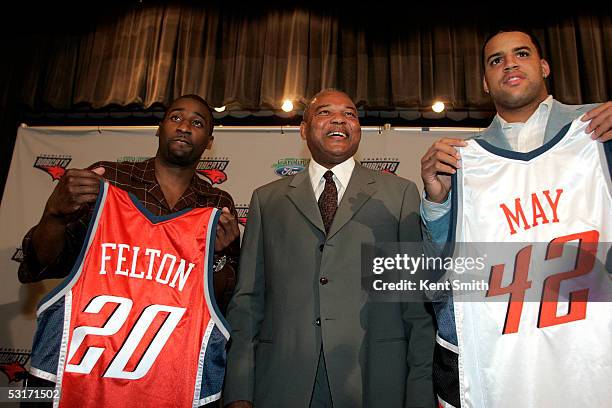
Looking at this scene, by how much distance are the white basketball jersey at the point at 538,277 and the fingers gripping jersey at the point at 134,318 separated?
87cm

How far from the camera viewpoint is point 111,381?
145 centimetres

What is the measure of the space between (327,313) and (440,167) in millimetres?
638

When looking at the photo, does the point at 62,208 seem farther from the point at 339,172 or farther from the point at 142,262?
the point at 339,172

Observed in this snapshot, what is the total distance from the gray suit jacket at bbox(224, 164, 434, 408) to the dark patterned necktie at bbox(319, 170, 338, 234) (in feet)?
0.14

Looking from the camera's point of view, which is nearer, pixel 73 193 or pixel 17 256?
pixel 73 193

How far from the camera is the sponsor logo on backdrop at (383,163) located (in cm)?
323

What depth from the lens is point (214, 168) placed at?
3.30 metres

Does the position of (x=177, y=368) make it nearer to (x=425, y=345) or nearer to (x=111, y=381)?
(x=111, y=381)

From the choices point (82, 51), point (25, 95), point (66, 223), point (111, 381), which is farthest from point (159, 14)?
point (111, 381)

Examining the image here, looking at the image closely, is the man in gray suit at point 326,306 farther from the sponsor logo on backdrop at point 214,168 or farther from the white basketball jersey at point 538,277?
the sponsor logo on backdrop at point 214,168

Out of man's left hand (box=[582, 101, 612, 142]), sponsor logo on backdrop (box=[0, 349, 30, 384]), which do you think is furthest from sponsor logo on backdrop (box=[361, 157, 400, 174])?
sponsor logo on backdrop (box=[0, 349, 30, 384])

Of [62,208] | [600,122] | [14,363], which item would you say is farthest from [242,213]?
[600,122]

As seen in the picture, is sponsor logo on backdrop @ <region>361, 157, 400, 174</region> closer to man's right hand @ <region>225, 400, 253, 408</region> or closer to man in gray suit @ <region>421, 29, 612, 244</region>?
man in gray suit @ <region>421, 29, 612, 244</region>

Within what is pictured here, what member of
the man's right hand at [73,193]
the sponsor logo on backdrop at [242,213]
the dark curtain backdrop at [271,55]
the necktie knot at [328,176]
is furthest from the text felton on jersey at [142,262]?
the dark curtain backdrop at [271,55]
